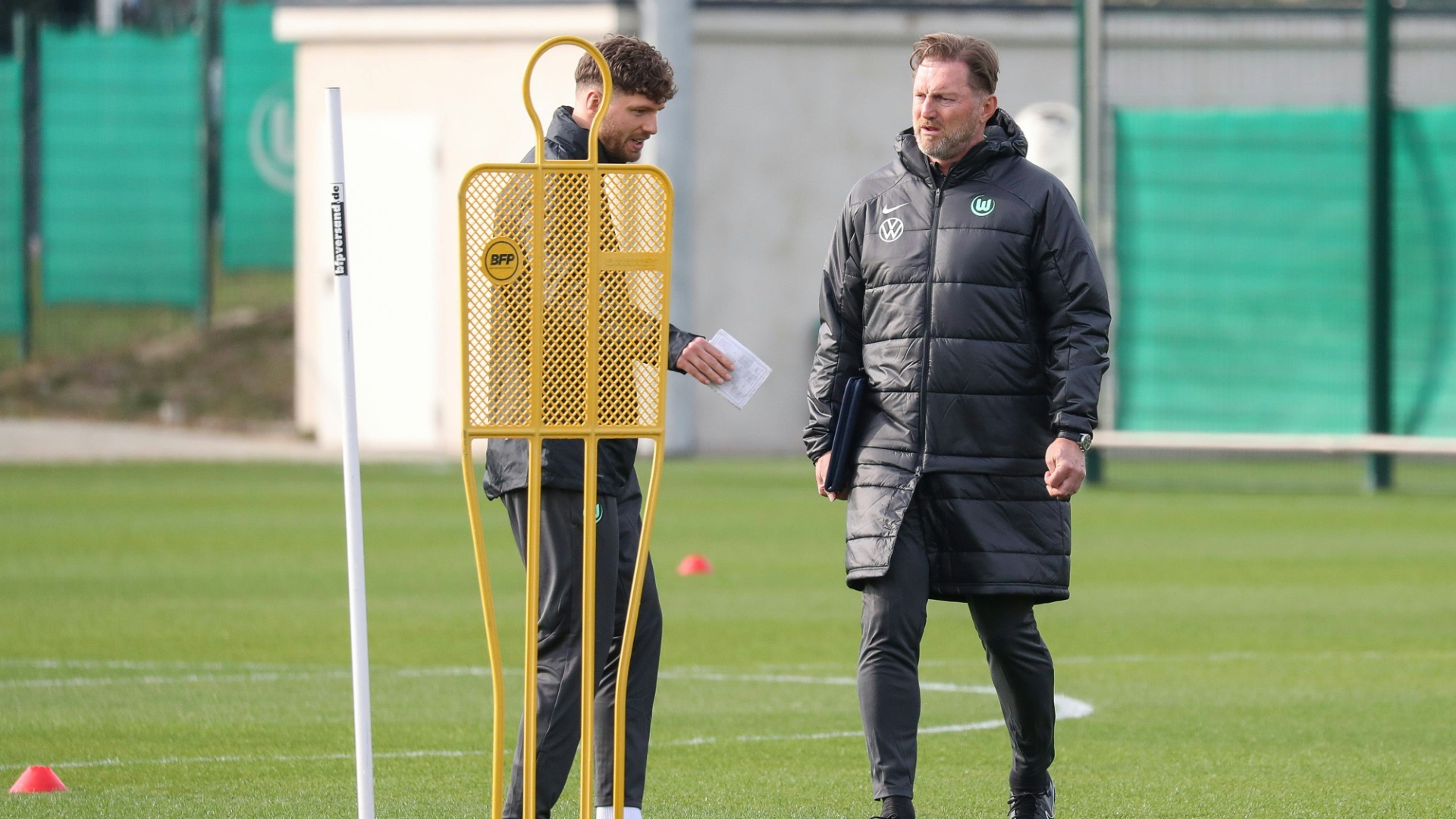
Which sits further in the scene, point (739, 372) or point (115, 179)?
point (115, 179)

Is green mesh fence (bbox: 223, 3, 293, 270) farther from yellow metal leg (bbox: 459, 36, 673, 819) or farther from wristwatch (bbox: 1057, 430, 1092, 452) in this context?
yellow metal leg (bbox: 459, 36, 673, 819)

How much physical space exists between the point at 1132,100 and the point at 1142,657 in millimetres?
13843

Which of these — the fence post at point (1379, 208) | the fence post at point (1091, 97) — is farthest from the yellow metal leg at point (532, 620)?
the fence post at point (1091, 97)

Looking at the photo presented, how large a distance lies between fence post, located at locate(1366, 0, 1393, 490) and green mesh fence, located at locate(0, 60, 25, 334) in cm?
1612

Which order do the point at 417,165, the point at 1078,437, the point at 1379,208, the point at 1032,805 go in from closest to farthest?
1. the point at 1078,437
2. the point at 1032,805
3. the point at 1379,208
4. the point at 417,165

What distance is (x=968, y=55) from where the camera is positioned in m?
6.16

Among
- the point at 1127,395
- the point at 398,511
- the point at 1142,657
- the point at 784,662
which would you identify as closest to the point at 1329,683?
the point at 1142,657

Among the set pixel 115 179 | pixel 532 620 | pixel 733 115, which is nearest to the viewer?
pixel 532 620

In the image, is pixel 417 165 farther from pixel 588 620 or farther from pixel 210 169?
pixel 588 620

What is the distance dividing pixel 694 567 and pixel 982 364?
7837 millimetres

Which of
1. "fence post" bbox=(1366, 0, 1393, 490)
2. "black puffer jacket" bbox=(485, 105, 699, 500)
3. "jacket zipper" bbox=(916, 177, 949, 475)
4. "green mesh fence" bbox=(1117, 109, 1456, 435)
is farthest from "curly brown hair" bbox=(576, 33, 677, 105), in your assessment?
"green mesh fence" bbox=(1117, 109, 1456, 435)

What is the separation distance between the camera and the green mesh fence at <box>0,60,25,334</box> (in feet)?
92.2

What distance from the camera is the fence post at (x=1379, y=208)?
21156 millimetres

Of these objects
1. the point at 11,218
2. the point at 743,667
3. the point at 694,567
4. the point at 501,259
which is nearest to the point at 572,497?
the point at 501,259
